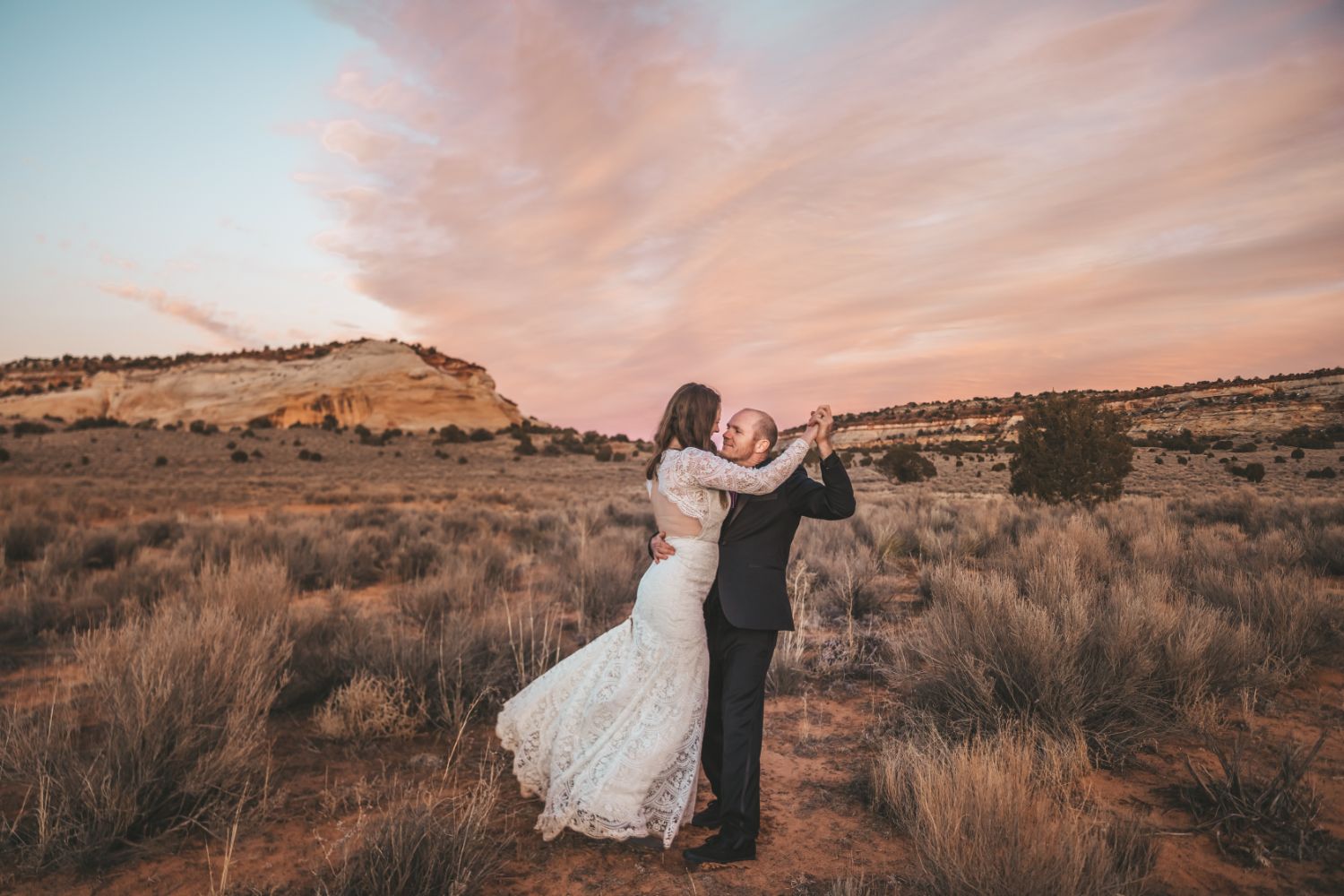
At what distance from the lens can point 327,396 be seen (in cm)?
4841

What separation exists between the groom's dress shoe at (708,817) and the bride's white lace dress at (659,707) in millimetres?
163

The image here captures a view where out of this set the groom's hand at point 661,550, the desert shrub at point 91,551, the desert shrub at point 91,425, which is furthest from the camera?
the desert shrub at point 91,425

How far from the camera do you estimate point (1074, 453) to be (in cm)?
1723

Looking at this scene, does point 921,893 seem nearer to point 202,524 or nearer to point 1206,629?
point 1206,629

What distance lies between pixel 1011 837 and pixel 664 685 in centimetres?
160

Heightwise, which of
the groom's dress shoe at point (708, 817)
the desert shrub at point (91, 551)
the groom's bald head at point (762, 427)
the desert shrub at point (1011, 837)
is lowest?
the groom's dress shoe at point (708, 817)

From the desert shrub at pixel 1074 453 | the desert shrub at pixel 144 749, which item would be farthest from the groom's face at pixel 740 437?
the desert shrub at pixel 1074 453

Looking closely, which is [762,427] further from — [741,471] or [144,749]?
[144,749]

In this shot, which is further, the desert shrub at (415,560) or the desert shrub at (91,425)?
the desert shrub at (91,425)

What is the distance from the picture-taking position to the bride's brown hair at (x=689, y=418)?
10.7 ft

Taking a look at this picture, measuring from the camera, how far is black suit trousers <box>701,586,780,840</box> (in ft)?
10.3

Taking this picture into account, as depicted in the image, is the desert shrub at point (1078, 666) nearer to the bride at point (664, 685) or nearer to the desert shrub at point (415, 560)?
the bride at point (664, 685)

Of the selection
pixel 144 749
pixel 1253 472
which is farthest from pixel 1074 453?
pixel 144 749

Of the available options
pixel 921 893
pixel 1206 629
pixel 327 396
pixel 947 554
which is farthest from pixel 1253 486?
pixel 327 396
